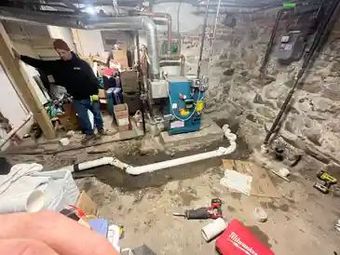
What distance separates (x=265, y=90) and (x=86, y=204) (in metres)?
2.47

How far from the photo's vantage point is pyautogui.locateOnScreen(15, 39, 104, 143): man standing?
249 centimetres

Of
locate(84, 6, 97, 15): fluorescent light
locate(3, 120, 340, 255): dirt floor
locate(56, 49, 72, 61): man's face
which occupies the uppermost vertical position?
locate(84, 6, 97, 15): fluorescent light

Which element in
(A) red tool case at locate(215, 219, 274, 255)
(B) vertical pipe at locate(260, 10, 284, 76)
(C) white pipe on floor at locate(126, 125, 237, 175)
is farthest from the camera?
(C) white pipe on floor at locate(126, 125, 237, 175)

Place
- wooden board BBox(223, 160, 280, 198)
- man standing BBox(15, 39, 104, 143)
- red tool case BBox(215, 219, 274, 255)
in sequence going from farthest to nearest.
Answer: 1. man standing BBox(15, 39, 104, 143)
2. wooden board BBox(223, 160, 280, 198)
3. red tool case BBox(215, 219, 274, 255)

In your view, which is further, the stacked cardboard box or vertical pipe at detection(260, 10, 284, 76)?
the stacked cardboard box

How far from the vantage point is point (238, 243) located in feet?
5.27

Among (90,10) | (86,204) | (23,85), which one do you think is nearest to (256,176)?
(86,204)

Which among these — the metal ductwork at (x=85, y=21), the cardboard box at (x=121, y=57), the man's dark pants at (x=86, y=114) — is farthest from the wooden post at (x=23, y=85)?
the cardboard box at (x=121, y=57)

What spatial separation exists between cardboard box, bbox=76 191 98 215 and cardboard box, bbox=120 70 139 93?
6.41 feet

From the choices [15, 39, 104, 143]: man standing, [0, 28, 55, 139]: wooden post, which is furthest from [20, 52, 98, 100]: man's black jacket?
[0, 28, 55, 139]: wooden post

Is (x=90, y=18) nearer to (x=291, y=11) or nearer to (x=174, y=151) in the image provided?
(x=174, y=151)

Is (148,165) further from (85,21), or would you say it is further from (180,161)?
(85,21)

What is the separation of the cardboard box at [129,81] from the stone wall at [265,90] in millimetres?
921

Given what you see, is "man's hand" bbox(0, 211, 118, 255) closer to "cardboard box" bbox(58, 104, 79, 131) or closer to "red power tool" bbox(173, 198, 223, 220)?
"red power tool" bbox(173, 198, 223, 220)
